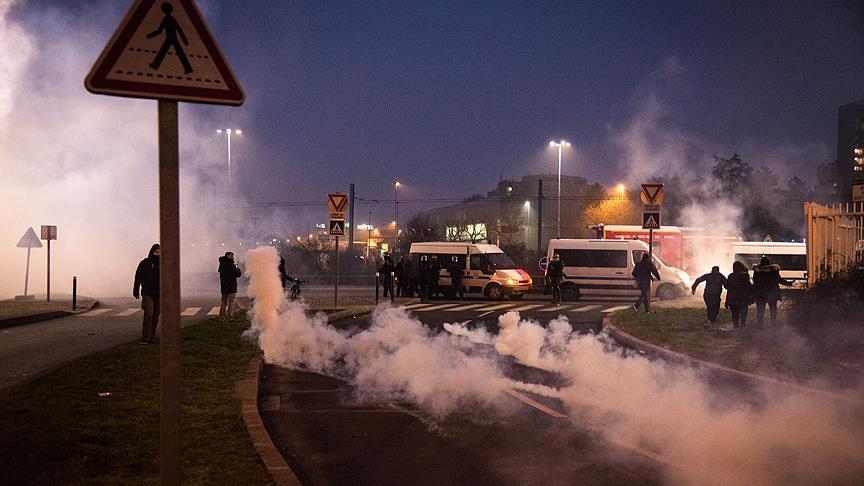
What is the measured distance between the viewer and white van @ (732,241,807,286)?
29859mm

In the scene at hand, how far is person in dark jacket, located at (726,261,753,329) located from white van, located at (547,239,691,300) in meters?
11.8

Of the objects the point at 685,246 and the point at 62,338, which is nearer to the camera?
the point at 62,338

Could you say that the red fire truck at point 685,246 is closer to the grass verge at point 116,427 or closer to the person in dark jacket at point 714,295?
the person in dark jacket at point 714,295

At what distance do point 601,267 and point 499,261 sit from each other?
3.79 meters

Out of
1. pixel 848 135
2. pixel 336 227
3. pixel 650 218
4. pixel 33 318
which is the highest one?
pixel 848 135

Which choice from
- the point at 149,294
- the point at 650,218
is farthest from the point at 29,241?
the point at 650,218

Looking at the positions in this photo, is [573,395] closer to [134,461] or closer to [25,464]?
[134,461]

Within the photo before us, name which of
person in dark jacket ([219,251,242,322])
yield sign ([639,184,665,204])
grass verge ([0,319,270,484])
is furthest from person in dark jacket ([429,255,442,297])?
grass verge ([0,319,270,484])

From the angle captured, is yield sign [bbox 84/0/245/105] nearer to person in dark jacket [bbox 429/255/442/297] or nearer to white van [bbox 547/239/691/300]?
person in dark jacket [bbox 429/255/442/297]

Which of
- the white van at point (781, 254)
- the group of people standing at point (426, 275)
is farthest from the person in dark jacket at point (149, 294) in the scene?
the white van at point (781, 254)

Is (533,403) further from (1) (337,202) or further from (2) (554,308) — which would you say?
(2) (554,308)

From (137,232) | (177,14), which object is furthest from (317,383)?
(137,232)

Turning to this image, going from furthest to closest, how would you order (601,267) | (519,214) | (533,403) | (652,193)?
(519,214) < (601,267) < (652,193) < (533,403)

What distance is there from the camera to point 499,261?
27797 millimetres
